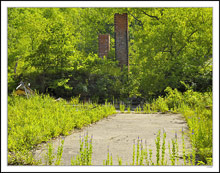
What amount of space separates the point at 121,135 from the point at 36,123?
2099 millimetres

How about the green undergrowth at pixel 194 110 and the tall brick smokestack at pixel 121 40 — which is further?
the tall brick smokestack at pixel 121 40

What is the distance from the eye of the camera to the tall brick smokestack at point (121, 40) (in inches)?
709

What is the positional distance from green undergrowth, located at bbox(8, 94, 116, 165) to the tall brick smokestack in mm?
7836

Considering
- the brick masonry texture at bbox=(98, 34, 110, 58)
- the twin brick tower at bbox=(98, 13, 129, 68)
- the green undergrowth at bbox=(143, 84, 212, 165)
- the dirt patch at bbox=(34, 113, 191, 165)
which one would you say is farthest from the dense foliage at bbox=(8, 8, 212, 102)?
the dirt patch at bbox=(34, 113, 191, 165)

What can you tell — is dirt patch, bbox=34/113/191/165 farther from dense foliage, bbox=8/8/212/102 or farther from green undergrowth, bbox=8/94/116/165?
dense foliage, bbox=8/8/212/102

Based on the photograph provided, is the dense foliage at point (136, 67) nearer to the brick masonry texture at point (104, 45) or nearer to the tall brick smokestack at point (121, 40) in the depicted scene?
the tall brick smokestack at point (121, 40)

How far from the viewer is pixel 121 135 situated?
22.6 feet

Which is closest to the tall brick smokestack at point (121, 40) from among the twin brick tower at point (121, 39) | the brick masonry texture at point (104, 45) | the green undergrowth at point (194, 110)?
the twin brick tower at point (121, 39)

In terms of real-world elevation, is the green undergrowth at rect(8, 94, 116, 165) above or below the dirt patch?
above

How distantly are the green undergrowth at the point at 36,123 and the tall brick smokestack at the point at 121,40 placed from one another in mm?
7836

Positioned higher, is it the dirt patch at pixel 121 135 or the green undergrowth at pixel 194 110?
the green undergrowth at pixel 194 110

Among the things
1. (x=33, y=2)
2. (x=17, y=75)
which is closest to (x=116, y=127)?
(x=33, y=2)

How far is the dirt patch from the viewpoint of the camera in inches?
207

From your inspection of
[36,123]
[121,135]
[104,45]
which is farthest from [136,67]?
[36,123]
